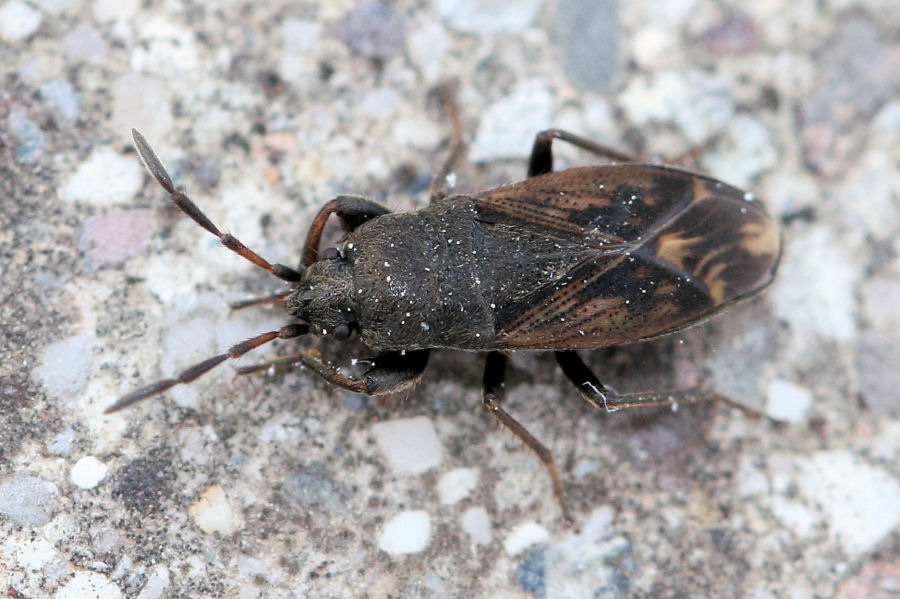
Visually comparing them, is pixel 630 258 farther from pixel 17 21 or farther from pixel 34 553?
pixel 17 21

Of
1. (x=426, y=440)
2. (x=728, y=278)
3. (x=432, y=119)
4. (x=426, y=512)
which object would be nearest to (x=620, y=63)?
(x=432, y=119)

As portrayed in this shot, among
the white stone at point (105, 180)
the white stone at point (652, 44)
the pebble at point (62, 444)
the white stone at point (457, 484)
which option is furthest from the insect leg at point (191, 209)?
the white stone at point (652, 44)

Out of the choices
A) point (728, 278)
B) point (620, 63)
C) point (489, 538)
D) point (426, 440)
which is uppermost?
point (620, 63)

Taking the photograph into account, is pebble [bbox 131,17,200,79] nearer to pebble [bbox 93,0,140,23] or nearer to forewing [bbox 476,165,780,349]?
pebble [bbox 93,0,140,23]

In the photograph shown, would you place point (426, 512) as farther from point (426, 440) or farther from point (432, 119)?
point (432, 119)

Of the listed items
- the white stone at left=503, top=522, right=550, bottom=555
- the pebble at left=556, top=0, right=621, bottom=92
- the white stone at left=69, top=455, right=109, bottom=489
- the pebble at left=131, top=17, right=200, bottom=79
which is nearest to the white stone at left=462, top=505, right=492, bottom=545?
the white stone at left=503, top=522, right=550, bottom=555

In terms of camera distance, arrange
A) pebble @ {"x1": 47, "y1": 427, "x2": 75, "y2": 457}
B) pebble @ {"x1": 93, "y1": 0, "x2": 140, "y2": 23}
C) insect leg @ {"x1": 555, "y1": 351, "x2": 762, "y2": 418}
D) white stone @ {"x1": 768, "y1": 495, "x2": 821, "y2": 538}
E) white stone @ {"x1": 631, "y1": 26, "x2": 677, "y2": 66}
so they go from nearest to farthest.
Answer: pebble @ {"x1": 47, "y1": 427, "x2": 75, "y2": 457}, insect leg @ {"x1": 555, "y1": 351, "x2": 762, "y2": 418}, white stone @ {"x1": 768, "y1": 495, "x2": 821, "y2": 538}, pebble @ {"x1": 93, "y1": 0, "x2": 140, "y2": 23}, white stone @ {"x1": 631, "y1": 26, "x2": 677, "y2": 66}
